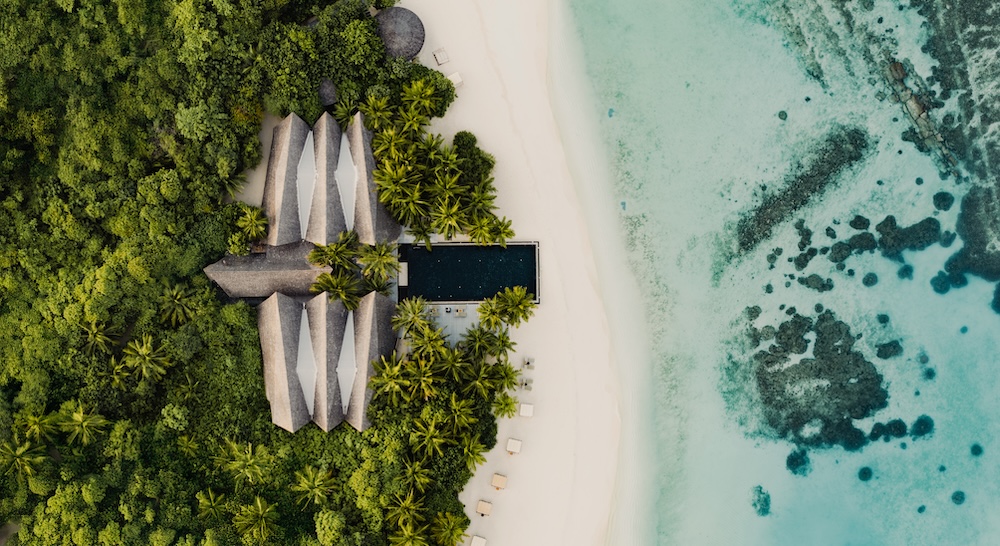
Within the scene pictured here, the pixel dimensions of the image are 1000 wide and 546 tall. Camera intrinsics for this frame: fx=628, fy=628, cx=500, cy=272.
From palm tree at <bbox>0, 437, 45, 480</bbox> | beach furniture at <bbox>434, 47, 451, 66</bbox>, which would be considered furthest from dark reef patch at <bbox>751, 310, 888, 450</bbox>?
palm tree at <bbox>0, 437, 45, 480</bbox>

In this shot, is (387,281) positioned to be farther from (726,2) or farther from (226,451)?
(726,2)

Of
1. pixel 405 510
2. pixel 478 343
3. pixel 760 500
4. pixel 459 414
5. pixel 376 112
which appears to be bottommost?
pixel 760 500

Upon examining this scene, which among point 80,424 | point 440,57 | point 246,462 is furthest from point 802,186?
point 80,424

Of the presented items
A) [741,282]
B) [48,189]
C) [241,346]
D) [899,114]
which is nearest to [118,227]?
[48,189]

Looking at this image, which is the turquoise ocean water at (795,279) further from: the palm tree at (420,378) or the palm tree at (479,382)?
the palm tree at (420,378)

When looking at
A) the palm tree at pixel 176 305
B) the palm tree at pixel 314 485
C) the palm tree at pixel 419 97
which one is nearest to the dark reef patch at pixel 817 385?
the palm tree at pixel 419 97

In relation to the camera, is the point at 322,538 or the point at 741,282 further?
the point at 741,282

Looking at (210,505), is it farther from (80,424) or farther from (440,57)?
(440,57)
